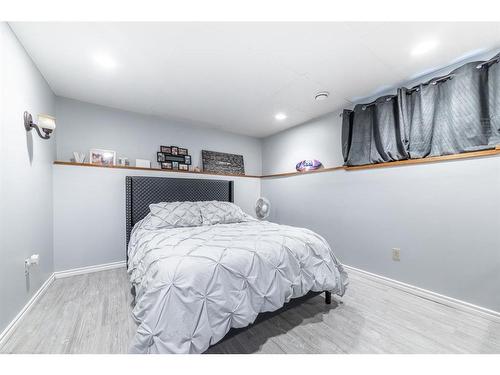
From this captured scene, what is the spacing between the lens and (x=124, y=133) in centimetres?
307

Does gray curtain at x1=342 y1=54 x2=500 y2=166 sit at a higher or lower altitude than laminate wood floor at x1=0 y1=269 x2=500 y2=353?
higher

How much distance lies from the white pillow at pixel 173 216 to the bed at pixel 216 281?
50cm

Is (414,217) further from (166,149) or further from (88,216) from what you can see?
(88,216)

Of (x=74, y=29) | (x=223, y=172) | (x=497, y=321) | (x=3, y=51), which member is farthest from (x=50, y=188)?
(x=497, y=321)

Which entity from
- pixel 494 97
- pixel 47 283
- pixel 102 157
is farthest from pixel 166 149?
pixel 494 97

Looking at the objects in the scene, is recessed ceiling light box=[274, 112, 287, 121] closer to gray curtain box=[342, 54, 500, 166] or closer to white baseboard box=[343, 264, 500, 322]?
gray curtain box=[342, 54, 500, 166]

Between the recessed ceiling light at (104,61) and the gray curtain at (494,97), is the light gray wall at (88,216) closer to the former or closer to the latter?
the recessed ceiling light at (104,61)

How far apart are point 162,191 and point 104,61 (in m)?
1.70

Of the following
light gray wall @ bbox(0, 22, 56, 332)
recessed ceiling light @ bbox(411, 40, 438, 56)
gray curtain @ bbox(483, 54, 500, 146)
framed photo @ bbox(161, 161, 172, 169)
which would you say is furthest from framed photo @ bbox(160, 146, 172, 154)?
gray curtain @ bbox(483, 54, 500, 146)

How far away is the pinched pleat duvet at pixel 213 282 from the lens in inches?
42.2

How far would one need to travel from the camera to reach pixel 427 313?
5.87ft

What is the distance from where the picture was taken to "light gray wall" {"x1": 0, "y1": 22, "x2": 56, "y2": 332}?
55.5 inches

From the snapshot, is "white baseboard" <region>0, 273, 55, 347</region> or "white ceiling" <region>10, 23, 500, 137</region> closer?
"white baseboard" <region>0, 273, 55, 347</region>

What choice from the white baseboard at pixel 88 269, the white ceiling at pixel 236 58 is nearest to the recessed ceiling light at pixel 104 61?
the white ceiling at pixel 236 58
